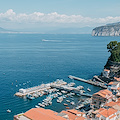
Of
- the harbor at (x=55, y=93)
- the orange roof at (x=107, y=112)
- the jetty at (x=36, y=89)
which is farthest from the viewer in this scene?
the jetty at (x=36, y=89)

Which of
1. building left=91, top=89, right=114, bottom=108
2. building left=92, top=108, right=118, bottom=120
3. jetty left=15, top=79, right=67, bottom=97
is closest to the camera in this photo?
building left=92, top=108, right=118, bottom=120

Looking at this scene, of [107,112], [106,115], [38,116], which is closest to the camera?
[38,116]

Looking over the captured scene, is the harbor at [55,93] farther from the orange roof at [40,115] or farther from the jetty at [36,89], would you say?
the orange roof at [40,115]

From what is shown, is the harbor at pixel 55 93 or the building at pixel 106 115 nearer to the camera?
the building at pixel 106 115

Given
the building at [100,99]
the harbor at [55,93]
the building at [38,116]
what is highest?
the building at [38,116]

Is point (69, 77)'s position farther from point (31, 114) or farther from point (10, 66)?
point (31, 114)

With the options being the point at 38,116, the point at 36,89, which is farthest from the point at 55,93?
the point at 38,116

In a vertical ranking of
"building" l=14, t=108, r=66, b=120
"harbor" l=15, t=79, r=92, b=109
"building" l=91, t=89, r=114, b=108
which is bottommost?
"harbor" l=15, t=79, r=92, b=109

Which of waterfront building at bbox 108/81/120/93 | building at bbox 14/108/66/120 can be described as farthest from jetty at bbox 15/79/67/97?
building at bbox 14/108/66/120

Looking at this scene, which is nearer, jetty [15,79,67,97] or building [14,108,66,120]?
building [14,108,66,120]

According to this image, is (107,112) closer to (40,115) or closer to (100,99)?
(100,99)

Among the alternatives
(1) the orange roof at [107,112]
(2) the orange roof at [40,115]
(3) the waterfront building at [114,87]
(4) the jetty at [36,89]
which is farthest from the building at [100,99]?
(4) the jetty at [36,89]

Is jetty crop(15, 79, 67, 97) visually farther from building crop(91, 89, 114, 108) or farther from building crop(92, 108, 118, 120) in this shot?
building crop(92, 108, 118, 120)
